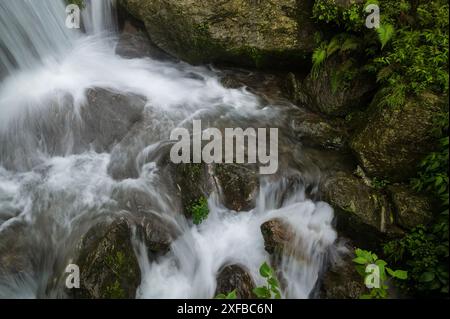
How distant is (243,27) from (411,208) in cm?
422

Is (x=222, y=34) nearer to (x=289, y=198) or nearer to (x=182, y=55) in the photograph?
(x=182, y=55)

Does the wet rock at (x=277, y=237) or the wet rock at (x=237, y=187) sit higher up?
the wet rock at (x=237, y=187)

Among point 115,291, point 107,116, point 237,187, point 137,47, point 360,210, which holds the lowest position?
point 115,291

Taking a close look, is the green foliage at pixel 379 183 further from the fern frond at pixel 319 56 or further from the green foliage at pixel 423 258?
the fern frond at pixel 319 56

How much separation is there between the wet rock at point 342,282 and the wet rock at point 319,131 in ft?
6.24

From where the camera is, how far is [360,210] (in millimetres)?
5410

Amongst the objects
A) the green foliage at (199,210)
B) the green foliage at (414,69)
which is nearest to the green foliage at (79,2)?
the green foliage at (414,69)

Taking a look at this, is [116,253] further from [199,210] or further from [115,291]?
[199,210]

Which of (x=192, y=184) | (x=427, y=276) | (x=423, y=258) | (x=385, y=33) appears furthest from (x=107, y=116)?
(x=427, y=276)

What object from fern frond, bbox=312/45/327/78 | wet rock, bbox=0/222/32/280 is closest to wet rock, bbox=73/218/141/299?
wet rock, bbox=0/222/32/280

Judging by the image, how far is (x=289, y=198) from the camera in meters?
5.95

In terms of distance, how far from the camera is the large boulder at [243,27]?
704 cm

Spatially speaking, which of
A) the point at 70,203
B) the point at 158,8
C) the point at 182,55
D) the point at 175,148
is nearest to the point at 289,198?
the point at 175,148

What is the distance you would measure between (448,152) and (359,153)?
1.23m
